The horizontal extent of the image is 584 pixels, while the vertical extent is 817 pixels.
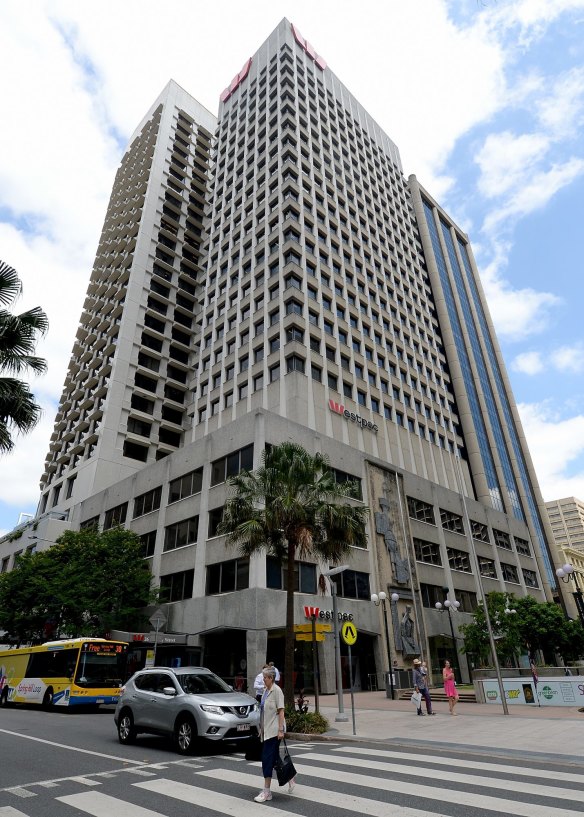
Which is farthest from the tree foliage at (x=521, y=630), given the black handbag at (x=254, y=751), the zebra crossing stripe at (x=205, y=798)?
the zebra crossing stripe at (x=205, y=798)

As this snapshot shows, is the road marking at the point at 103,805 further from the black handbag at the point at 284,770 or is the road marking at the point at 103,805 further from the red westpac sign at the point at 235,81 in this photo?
the red westpac sign at the point at 235,81

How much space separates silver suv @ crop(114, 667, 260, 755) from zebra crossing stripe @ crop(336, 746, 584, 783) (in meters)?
2.57

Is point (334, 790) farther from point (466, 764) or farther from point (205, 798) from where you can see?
point (466, 764)

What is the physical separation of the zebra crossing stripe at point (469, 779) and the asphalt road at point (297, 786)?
0.05 feet

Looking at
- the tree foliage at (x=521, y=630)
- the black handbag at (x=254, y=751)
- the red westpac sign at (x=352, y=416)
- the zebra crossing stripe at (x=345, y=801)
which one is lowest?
the zebra crossing stripe at (x=345, y=801)

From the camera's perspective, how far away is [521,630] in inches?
1465

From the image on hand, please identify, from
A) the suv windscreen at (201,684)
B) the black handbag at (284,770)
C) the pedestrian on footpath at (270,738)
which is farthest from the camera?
the suv windscreen at (201,684)

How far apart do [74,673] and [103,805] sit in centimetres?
1733

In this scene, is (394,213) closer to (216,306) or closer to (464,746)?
(216,306)

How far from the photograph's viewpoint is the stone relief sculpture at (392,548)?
35.8m

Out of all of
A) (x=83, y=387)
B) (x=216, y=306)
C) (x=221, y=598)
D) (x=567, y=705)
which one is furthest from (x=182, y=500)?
(x=83, y=387)

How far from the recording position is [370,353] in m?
54.2

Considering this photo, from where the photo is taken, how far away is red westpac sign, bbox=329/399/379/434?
146 ft

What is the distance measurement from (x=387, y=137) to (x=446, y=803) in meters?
95.5
